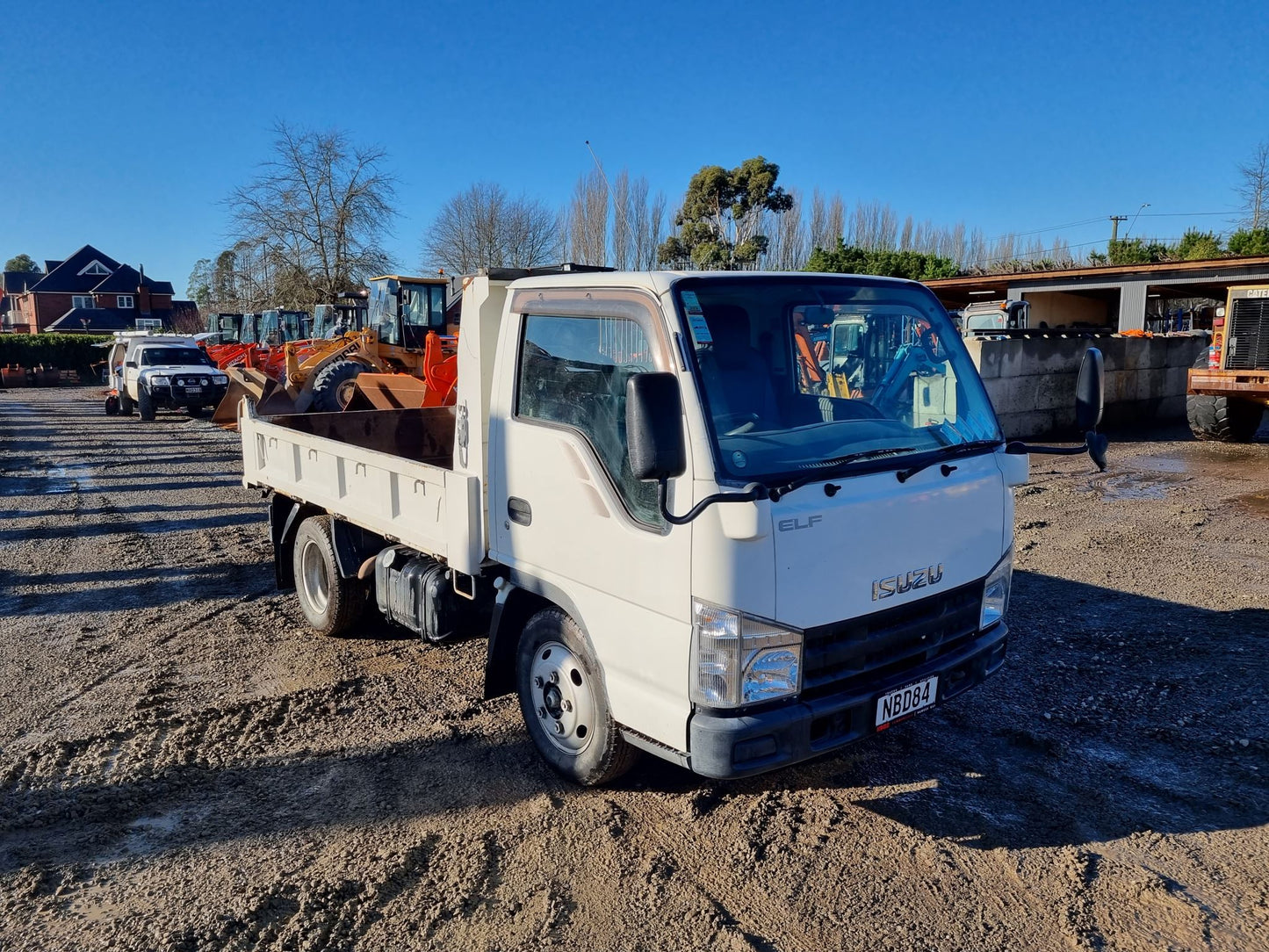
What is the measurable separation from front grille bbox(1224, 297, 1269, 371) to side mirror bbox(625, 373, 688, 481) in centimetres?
1407

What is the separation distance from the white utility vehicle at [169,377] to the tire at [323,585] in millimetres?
16023

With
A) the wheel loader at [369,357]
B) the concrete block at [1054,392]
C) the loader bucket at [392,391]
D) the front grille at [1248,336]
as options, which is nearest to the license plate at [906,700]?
the loader bucket at [392,391]

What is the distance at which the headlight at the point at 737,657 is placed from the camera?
3023mm

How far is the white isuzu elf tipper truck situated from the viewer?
3051 mm

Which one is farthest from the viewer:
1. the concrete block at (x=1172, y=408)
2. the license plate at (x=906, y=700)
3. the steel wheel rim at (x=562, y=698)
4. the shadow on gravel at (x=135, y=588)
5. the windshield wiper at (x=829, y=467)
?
the concrete block at (x=1172, y=408)

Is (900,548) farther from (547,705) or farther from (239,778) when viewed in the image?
(239,778)

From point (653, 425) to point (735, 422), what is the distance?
1.67ft

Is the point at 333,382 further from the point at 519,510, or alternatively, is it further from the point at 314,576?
the point at 519,510

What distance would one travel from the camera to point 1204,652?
535 centimetres

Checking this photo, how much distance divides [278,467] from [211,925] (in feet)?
12.8

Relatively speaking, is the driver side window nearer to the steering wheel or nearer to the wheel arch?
the steering wheel

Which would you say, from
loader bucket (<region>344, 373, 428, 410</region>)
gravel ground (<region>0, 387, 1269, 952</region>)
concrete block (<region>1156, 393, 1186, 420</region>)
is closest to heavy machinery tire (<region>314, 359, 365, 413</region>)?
loader bucket (<region>344, 373, 428, 410</region>)

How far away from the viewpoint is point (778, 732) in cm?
307

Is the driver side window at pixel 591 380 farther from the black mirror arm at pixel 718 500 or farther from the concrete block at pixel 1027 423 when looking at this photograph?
the concrete block at pixel 1027 423
